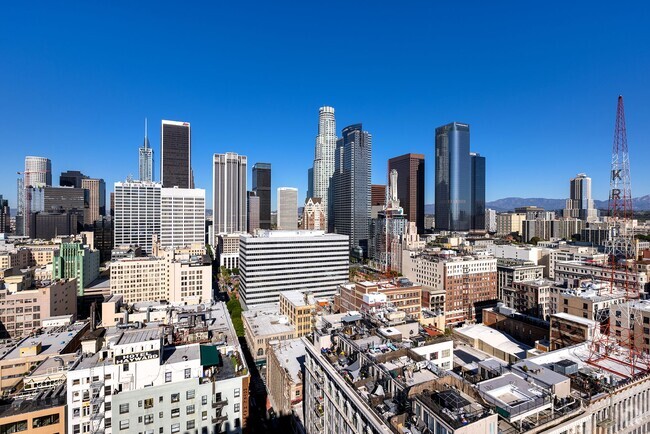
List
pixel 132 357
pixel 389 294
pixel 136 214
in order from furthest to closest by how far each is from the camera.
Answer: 1. pixel 136 214
2. pixel 389 294
3. pixel 132 357

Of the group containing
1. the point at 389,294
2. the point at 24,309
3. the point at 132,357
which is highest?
the point at 132,357

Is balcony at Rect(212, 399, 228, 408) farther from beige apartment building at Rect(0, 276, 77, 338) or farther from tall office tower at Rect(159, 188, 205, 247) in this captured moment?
tall office tower at Rect(159, 188, 205, 247)

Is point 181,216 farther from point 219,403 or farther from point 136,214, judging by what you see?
point 219,403

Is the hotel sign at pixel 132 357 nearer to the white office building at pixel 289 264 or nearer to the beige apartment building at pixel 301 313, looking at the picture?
the beige apartment building at pixel 301 313

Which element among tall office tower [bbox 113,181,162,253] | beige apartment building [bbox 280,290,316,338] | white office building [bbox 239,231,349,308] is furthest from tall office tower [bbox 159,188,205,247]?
beige apartment building [bbox 280,290,316,338]

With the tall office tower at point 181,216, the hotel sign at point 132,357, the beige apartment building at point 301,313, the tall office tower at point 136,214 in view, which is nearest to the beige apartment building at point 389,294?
the beige apartment building at point 301,313

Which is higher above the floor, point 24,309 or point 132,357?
point 132,357

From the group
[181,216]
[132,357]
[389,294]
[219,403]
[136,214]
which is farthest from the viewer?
[181,216]

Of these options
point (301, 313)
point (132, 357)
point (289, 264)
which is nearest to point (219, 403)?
point (132, 357)
